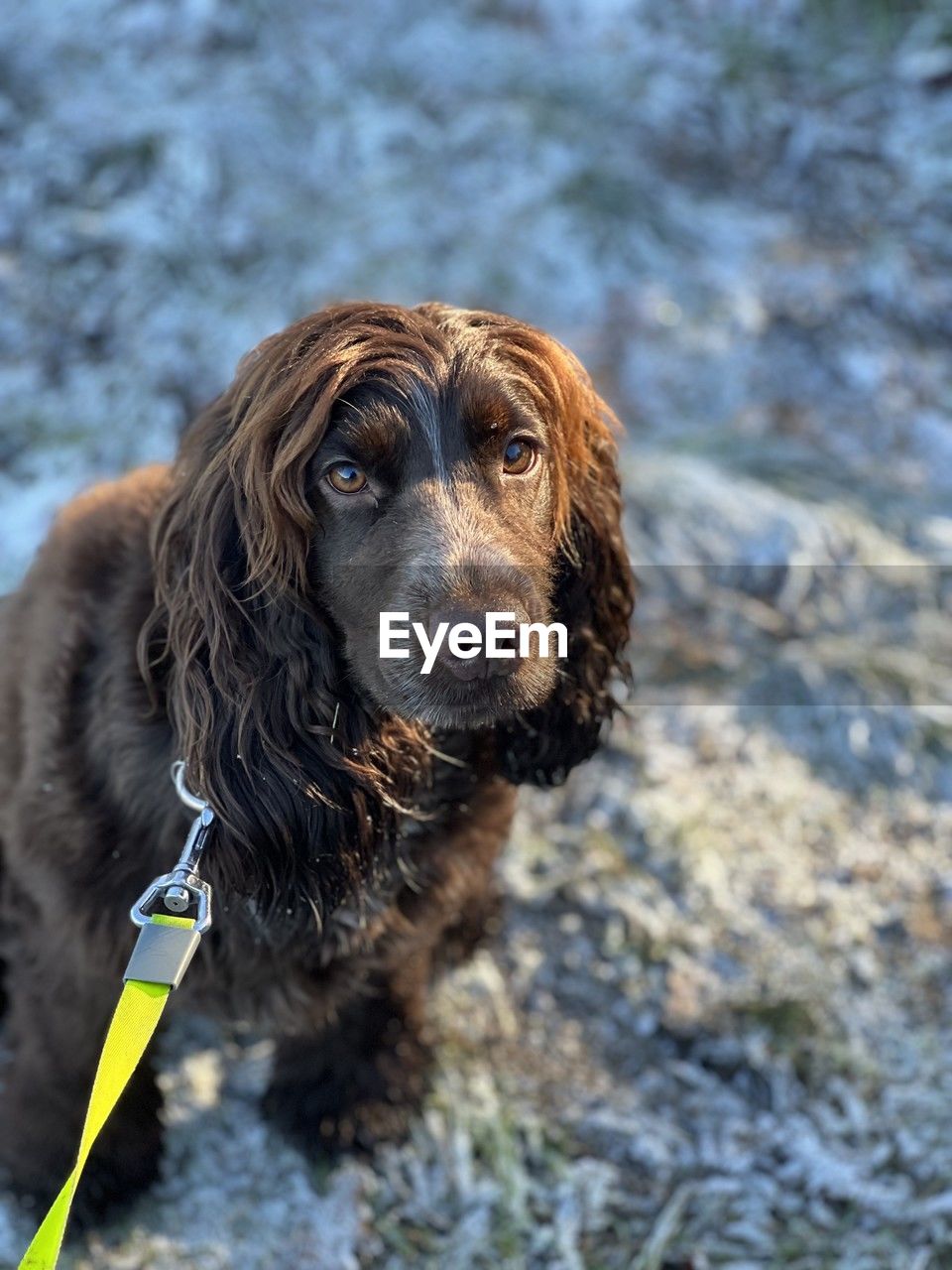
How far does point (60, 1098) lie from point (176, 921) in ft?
3.49

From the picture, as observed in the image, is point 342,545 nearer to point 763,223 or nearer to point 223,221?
point 223,221

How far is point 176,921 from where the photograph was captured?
2.10 metres

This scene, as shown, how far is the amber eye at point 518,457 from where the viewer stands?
Answer: 7.61 ft

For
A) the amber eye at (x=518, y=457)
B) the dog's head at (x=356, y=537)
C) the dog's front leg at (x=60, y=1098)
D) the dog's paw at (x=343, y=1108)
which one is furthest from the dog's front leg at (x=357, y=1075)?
the amber eye at (x=518, y=457)

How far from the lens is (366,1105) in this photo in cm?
319

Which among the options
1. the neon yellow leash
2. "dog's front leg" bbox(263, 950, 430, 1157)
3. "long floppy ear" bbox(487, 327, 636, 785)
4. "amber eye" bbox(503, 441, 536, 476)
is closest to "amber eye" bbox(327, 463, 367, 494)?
"amber eye" bbox(503, 441, 536, 476)

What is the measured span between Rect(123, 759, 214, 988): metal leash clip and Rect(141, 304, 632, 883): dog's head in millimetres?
121

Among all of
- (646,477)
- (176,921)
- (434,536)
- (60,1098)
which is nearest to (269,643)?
(434,536)

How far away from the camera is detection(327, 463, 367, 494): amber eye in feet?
7.27

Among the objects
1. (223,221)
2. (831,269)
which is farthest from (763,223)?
(223,221)

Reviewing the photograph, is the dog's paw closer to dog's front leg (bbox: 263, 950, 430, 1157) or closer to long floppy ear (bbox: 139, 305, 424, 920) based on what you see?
dog's front leg (bbox: 263, 950, 430, 1157)

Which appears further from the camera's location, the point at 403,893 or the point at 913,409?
the point at 913,409

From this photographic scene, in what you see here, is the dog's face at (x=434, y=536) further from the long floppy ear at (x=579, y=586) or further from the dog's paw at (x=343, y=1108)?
the dog's paw at (x=343, y=1108)

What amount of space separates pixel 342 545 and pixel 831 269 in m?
4.88
